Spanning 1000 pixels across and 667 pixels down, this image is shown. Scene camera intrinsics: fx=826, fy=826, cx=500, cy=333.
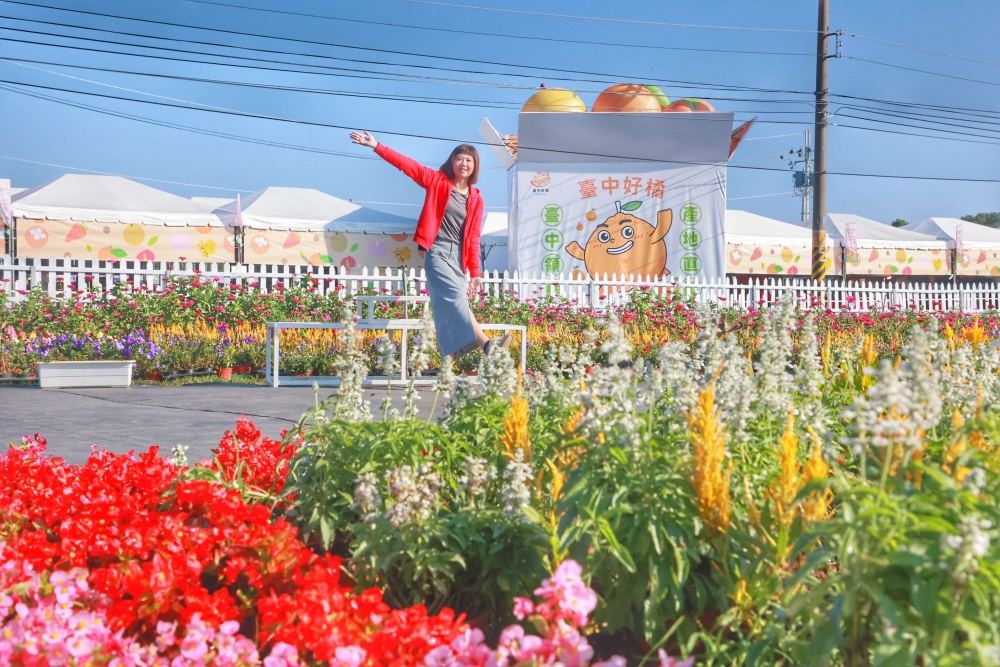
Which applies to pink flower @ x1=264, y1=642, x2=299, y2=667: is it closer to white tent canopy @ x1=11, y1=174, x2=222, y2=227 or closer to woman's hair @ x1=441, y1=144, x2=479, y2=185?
woman's hair @ x1=441, y1=144, x2=479, y2=185

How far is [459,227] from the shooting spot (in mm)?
6633

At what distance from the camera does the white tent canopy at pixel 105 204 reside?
1685 centimetres

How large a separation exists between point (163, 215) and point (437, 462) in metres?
17.0

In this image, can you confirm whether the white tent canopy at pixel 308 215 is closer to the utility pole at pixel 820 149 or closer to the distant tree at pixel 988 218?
the utility pole at pixel 820 149

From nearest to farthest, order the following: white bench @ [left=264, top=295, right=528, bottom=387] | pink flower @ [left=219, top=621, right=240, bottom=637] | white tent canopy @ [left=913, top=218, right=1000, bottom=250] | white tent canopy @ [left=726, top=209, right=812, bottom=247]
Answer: pink flower @ [left=219, top=621, right=240, bottom=637] < white bench @ [left=264, top=295, right=528, bottom=387] < white tent canopy @ [left=726, top=209, right=812, bottom=247] < white tent canopy @ [left=913, top=218, right=1000, bottom=250]

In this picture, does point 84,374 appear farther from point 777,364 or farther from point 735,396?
point 735,396

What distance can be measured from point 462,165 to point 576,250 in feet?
38.6

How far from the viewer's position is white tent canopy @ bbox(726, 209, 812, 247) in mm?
22312

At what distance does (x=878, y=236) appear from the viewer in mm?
25203

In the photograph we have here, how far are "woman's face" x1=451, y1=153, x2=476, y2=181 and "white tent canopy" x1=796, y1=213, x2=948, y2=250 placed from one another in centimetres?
1951

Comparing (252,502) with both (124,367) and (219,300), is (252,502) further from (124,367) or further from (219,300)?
(219,300)

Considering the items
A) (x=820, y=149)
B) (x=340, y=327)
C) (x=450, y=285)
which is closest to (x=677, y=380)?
(x=450, y=285)

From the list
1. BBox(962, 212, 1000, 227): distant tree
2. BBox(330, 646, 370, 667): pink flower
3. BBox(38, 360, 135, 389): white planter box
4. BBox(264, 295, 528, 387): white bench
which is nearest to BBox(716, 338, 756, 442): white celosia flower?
BBox(330, 646, 370, 667): pink flower

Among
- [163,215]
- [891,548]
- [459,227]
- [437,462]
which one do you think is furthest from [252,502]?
[163,215]
